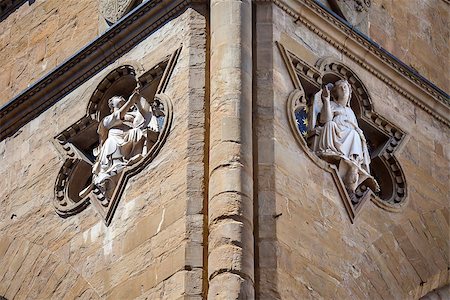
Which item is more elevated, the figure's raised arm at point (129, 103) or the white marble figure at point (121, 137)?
the figure's raised arm at point (129, 103)

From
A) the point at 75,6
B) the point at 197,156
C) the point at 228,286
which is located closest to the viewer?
the point at 228,286

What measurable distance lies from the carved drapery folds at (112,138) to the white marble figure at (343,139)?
4.74 feet

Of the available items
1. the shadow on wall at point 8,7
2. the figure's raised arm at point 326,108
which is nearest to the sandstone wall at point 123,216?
the figure's raised arm at point 326,108

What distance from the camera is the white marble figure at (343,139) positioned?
2077 cm

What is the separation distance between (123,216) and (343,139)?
2165 millimetres

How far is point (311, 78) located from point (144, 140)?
1689 millimetres

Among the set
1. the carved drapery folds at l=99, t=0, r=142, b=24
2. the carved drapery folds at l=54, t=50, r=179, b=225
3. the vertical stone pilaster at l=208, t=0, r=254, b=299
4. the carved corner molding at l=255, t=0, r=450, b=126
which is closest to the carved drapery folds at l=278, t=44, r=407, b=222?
the carved corner molding at l=255, t=0, r=450, b=126

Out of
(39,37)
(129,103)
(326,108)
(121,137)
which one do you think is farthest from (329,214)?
(39,37)

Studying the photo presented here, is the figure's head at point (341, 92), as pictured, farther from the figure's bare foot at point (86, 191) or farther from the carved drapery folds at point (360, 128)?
the figure's bare foot at point (86, 191)

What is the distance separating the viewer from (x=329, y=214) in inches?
798

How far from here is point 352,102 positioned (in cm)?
2169

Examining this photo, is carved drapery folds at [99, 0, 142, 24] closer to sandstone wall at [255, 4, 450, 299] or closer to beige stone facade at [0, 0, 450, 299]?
beige stone facade at [0, 0, 450, 299]

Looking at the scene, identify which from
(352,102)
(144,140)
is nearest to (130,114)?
(144,140)

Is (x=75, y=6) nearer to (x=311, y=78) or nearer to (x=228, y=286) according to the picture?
(x=311, y=78)
